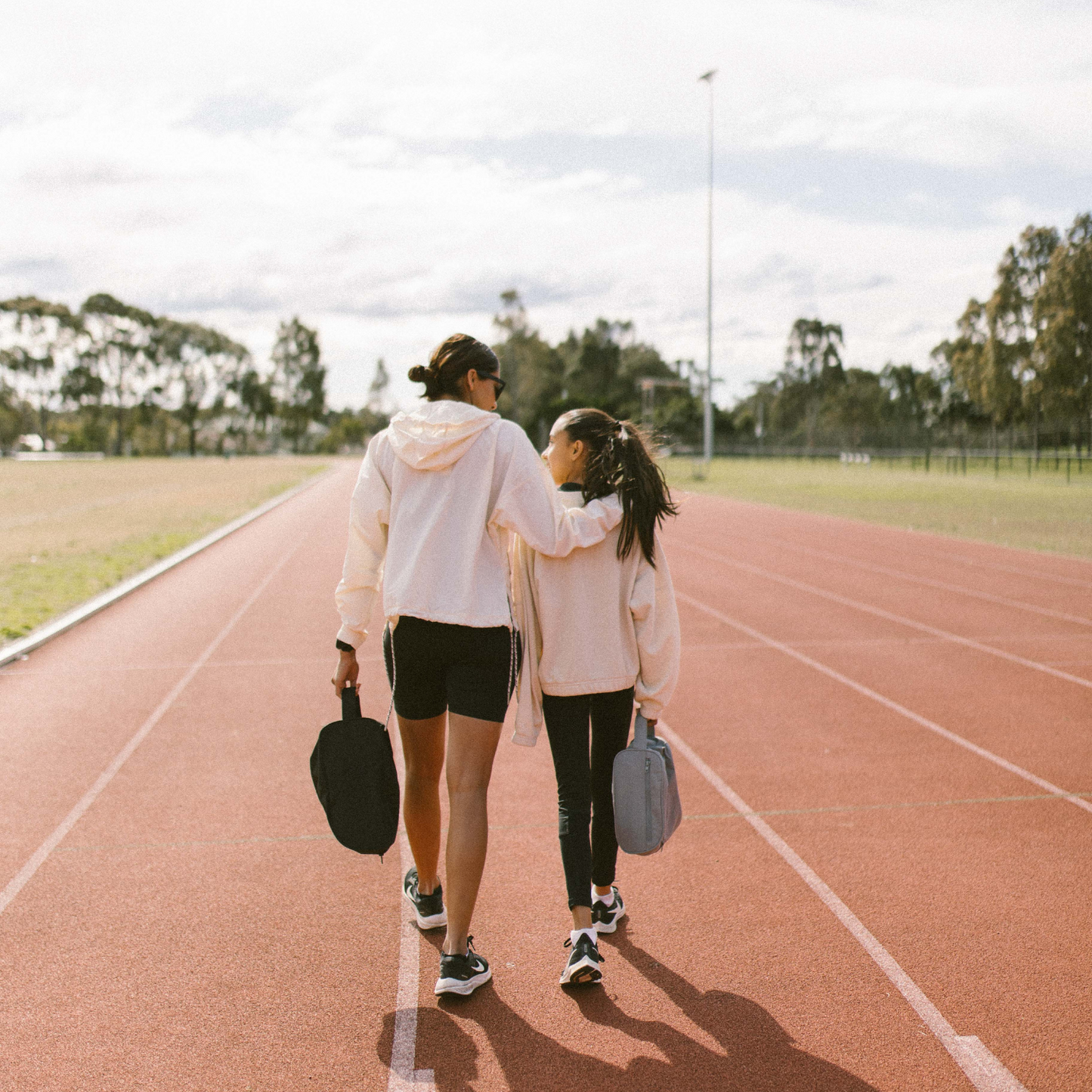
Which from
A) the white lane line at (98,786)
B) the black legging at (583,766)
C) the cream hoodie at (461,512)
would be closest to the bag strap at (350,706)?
the cream hoodie at (461,512)

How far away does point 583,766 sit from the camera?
331cm

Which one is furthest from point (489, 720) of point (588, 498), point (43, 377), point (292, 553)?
point (43, 377)

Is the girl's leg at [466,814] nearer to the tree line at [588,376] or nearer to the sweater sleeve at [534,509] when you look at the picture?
the sweater sleeve at [534,509]

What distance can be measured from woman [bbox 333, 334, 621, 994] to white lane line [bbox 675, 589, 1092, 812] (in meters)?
3.13

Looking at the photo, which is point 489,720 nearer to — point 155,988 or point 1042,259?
point 155,988

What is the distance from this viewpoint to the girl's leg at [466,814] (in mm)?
3051

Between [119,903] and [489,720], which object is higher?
[489,720]

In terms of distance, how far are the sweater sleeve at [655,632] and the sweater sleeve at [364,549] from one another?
779mm

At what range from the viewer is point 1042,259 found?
1907 inches

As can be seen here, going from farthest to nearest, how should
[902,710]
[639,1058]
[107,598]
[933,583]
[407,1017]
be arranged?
1. [933,583]
2. [107,598]
3. [902,710]
4. [407,1017]
5. [639,1058]

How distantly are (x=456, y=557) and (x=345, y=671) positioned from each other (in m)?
0.60

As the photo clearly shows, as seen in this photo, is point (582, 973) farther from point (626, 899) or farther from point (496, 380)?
point (496, 380)

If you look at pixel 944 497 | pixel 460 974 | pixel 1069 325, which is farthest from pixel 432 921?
pixel 1069 325

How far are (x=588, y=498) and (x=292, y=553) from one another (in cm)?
1314
